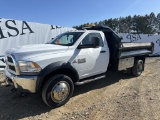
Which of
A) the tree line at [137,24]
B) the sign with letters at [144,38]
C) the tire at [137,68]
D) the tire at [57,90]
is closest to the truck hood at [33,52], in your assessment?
the tire at [57,90]

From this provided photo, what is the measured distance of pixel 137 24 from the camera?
176 feet

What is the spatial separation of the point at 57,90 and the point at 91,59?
61.3 inches

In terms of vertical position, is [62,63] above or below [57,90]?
above

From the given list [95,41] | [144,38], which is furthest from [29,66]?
[144,38]

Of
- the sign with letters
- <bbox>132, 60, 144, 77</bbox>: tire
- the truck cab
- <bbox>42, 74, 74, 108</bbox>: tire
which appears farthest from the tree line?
<bbox>42, 74, 74, 108</bbox>: tire

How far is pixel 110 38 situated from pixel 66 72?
2534mm

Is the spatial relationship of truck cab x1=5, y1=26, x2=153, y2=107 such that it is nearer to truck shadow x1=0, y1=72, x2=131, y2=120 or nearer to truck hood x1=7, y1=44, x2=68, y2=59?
truck hood x1=7, y1=44, x2=68, y2=59

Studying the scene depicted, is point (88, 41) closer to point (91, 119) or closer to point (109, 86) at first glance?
point (109, 86)

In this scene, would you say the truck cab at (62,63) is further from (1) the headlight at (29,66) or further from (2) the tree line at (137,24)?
(2) the tree line at (137,24)

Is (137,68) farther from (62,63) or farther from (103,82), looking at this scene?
(62,63)

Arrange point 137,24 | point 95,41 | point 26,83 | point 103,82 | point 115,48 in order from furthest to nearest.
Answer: point 137,24 → point 103,82 → point 115,48 → point 95,41 → point 26,83

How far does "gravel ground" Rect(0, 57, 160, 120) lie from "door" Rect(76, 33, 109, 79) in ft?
2.45

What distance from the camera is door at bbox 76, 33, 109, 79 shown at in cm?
548

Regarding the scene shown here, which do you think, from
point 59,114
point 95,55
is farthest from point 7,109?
point 95,55
